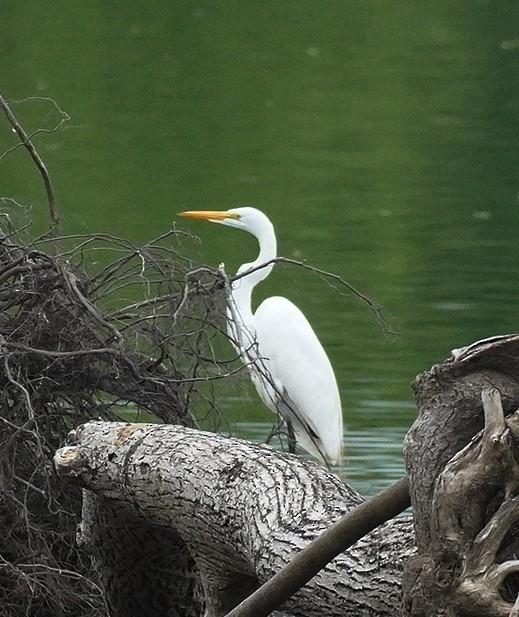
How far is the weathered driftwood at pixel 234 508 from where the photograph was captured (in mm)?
2748

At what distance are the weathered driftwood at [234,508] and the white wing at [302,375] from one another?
2.30 meters

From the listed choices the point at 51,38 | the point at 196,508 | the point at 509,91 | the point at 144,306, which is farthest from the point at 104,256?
the point at 51,38

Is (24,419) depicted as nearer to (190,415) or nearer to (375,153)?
(190,415)

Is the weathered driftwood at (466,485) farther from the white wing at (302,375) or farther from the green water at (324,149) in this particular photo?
the white wing at (302,375)

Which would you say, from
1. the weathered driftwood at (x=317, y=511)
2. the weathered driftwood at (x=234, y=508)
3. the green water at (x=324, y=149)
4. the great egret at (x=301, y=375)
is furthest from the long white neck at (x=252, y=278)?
the weathered driftwood at (x=234, y=508)

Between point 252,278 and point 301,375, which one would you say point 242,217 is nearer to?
point 252,278

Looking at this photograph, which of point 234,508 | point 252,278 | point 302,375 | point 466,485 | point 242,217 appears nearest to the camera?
point 466,485

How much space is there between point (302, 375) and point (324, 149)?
8102mm

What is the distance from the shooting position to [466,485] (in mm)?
2311

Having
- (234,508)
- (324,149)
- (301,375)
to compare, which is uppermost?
(234,508)

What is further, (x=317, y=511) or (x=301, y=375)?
(x=301, y=375)

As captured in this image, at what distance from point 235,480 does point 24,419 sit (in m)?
0.86

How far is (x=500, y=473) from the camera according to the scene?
7.52 feet

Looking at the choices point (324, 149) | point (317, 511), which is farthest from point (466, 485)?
point (324, 149)
